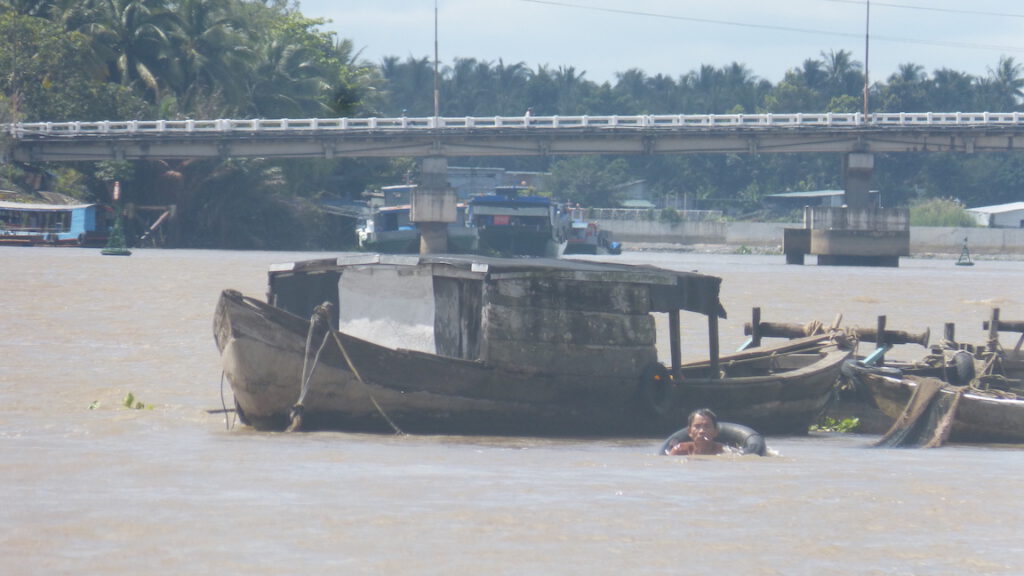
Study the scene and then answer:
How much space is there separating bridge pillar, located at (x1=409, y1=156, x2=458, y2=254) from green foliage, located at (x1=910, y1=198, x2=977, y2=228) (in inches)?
1418

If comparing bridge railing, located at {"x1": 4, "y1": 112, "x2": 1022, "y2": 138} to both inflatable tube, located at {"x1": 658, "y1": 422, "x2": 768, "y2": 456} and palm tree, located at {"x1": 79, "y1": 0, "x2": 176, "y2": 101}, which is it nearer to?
palm tree, located at {"x1": 79, "y1": 0, "x2": 176, "y2": 101}

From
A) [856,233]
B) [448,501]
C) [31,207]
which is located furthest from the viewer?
[856,233]

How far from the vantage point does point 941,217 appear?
91.8 m

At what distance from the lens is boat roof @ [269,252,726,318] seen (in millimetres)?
13516

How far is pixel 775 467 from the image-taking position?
11625 millimetres

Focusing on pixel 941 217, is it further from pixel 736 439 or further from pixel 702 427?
pixel 702 427

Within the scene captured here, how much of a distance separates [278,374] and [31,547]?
503cm

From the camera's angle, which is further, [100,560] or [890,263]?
[890,263]

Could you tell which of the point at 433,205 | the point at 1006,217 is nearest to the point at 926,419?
the point at 433,205

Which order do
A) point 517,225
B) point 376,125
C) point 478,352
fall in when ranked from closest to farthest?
1. point 478,352
2. point 376,125
3. point 517,225

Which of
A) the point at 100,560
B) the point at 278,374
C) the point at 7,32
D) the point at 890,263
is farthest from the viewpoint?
the point at 890,263

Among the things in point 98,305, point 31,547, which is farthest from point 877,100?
point 31,547

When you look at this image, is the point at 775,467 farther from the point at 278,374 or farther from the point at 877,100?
the point at 877,100

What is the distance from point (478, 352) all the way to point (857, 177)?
58.7m
